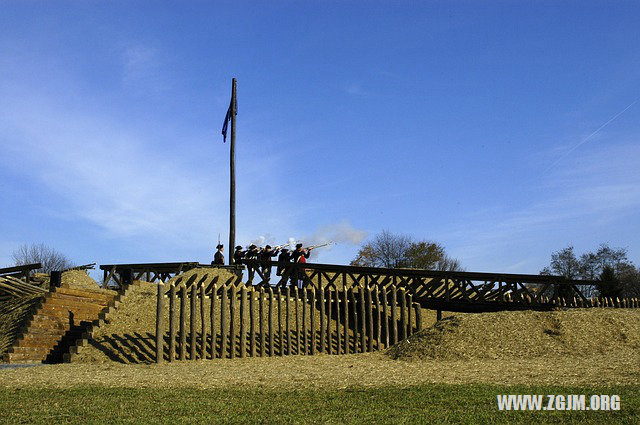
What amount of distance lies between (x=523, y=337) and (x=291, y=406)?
384 inches

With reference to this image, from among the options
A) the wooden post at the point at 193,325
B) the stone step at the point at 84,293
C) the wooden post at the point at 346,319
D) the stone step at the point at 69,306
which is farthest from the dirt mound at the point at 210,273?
the wooden post at the point at 193,325

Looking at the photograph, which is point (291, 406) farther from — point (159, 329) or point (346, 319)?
point (346, 319)

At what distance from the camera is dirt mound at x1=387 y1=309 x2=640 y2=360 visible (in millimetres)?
15023

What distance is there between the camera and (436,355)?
587 inches

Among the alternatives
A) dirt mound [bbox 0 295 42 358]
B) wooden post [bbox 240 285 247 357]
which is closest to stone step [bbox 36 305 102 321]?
dirt mound [bbox 0 295 42 358]

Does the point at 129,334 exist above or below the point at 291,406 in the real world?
above

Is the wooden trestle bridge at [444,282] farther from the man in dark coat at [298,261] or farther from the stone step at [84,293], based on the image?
the stone step at [84,293]

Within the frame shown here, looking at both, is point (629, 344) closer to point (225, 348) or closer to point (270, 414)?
point (225, 348)

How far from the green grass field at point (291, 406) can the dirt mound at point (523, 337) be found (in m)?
6.15

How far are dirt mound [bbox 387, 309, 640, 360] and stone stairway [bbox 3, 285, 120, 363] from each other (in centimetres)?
797

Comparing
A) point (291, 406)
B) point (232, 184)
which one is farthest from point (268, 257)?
point (291, 406)

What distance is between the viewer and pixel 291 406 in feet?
25.3

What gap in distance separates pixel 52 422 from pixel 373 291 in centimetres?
1237

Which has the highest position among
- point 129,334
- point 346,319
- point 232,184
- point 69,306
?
point 232,184
